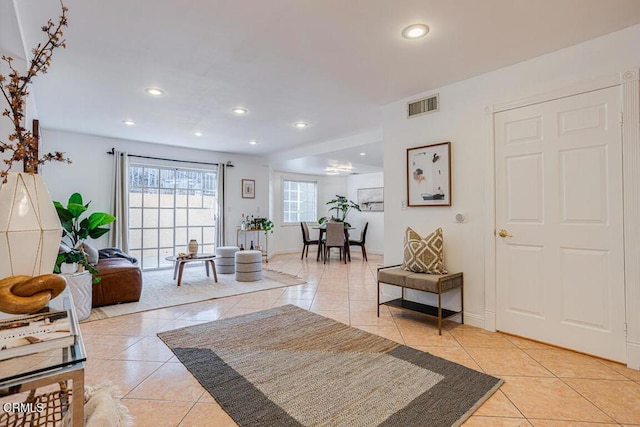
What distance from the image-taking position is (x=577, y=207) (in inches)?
98.0

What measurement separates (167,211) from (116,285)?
267cm

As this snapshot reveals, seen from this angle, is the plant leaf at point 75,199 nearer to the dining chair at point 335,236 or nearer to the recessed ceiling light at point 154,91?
the recessed ceiling light at point 154,91

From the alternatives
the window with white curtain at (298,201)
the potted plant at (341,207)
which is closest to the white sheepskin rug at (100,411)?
the potted plant at (341,207)

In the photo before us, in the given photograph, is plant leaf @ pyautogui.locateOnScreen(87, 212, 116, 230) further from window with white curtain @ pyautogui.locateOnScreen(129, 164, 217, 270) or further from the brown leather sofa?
window with white curtain @ pyautogui.locateOnScreen(129, 164, 217, 270)

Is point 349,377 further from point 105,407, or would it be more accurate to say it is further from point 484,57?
point 484,57

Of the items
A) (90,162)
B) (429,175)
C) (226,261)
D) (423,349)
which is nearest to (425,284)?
(423,349)

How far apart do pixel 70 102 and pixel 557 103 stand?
4.94 metres

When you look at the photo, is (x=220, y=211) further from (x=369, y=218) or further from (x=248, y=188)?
(x=369, y=218)

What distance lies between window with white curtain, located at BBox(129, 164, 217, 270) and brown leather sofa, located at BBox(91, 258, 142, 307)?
6.69 feet

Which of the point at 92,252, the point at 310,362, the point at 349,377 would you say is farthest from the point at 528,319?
the point at 92,252

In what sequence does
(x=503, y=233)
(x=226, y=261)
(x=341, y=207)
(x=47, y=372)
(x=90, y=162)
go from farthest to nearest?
(x=341, y=207) → (x=226, y=261) → (x=90, y=162) → (x=503, y=233) → (x=47, y=372)

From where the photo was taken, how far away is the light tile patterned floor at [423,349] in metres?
1.73

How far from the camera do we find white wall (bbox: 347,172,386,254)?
28.1 ft

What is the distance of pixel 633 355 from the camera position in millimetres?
2238
